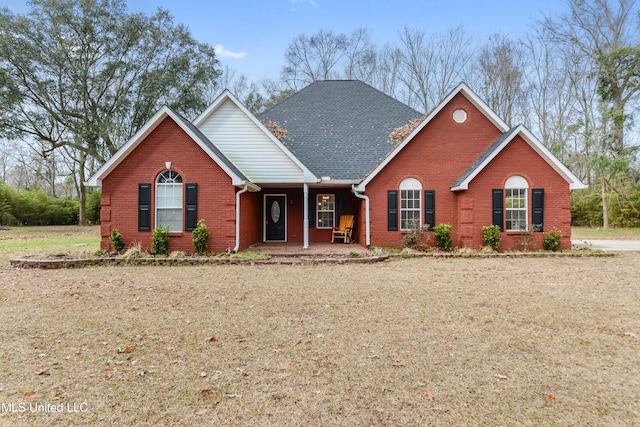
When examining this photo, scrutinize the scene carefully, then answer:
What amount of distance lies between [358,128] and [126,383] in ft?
47.6

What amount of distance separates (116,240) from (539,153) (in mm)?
14535

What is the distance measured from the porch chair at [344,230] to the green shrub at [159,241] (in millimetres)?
6756

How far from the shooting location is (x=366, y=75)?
30359 mm

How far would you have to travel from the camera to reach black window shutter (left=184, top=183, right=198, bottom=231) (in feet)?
35.4

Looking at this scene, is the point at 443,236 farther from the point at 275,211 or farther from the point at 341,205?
the point at 275,211

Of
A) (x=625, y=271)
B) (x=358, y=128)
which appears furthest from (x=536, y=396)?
(x=358, y=128)

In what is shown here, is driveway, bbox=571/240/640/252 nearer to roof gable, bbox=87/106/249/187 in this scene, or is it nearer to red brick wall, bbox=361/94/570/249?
red brick wall, bbox=361/94/570/249

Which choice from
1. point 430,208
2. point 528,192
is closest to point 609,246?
point 528,192

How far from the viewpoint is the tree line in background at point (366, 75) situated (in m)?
21.8

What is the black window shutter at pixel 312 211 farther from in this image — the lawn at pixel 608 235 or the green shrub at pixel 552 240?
the lawn at pixel 608 235

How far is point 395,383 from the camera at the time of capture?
3.10 metres

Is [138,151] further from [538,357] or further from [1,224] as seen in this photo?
[1,224]

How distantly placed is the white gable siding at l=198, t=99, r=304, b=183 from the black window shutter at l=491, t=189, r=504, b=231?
22.5 feet

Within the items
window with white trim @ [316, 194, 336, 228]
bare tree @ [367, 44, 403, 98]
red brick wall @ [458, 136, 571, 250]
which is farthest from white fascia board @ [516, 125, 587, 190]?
bare tree @ [367, 44, 403, 98]
